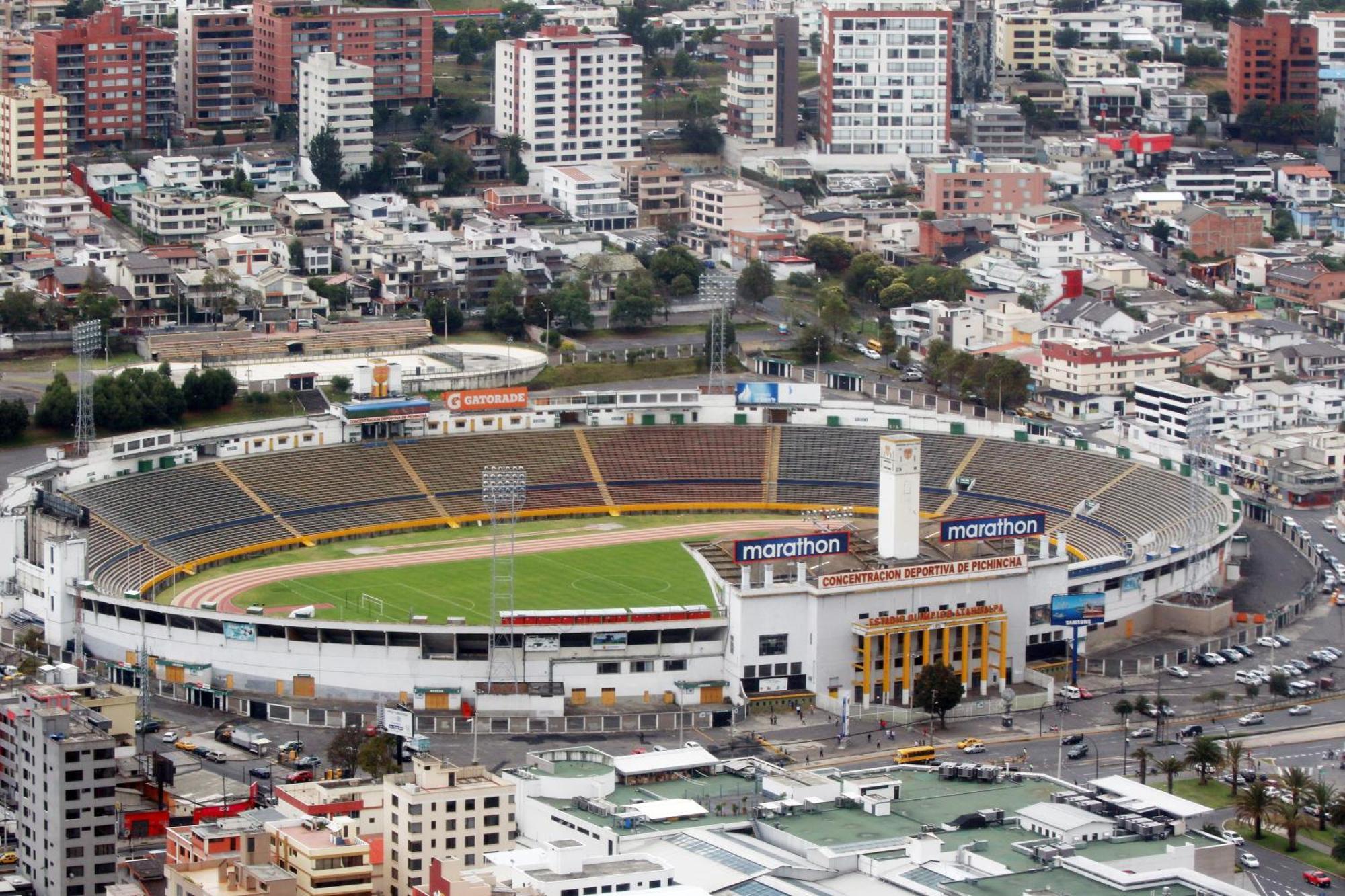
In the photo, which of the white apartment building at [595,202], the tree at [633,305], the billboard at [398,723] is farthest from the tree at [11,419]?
the white apartment building at [595,202]

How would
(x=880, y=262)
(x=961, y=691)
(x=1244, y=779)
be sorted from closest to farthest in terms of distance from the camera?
(x=1244, y=779) → (x=961, y=691) → (x=880, y=262)

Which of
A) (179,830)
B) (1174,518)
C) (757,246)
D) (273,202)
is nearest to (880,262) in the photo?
(757,246)

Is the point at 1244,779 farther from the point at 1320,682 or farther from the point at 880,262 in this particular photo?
the point at 880,262

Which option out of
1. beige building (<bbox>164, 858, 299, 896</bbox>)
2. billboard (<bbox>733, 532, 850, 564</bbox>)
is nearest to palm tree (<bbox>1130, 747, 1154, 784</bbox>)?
billboard (<bbox>733, 532, 850, 564</bbox>)

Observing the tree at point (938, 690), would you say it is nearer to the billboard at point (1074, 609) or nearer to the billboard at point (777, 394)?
the billboard at point (1074, 609)

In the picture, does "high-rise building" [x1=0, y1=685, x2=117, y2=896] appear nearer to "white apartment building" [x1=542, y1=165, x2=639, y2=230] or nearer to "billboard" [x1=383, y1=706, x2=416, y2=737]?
"billboard" [x1=383, y1=706, x2=416, y2=737]

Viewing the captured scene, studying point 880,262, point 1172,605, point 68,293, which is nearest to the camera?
point 1172,605
